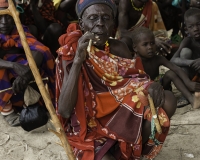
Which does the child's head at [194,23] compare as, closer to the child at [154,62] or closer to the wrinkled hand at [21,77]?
the child at [154,62]

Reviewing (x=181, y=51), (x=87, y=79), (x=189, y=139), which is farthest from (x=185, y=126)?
(x=87, y=79)

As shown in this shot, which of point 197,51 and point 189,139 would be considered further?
point 197,51

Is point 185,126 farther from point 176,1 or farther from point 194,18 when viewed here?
point 176,1

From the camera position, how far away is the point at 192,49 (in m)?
3.47

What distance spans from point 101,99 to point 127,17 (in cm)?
180

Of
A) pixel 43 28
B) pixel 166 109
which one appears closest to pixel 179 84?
pixel 166 109

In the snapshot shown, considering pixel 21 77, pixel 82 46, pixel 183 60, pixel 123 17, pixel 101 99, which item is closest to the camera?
pixel 82 46

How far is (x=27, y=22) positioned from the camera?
382 centimetres

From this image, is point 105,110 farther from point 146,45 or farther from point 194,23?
point 194,23

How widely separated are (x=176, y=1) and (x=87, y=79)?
9.21 feet

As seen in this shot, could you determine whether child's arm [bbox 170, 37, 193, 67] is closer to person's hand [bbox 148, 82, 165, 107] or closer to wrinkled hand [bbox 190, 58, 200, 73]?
wrinkled hand [bbox 190, 58, 200, 73]

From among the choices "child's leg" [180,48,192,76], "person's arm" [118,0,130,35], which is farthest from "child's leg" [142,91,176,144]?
"person's arm" [118,0,130,35]

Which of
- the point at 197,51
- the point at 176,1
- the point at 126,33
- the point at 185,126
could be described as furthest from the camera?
the point at 176,1

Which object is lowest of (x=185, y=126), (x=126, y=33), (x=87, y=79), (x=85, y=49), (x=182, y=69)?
(x=185, y=126)
